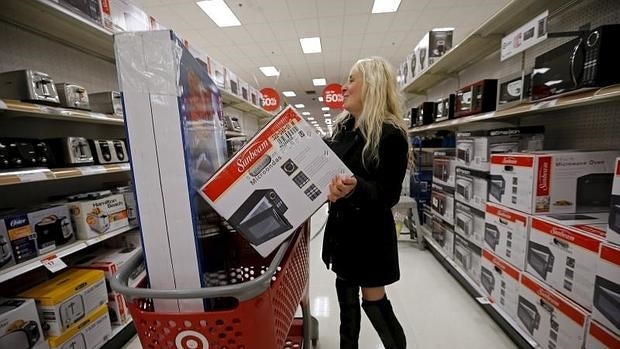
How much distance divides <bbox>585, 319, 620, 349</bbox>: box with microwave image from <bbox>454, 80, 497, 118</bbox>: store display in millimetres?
1419

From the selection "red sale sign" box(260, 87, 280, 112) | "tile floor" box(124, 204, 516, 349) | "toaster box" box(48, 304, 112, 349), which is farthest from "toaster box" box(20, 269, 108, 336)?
"red sale sign" box(260, 87, 280, 112)

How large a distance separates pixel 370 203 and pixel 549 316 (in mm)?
1106

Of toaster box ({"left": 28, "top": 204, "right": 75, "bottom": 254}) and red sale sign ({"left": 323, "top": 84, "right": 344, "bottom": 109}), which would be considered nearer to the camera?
toaster box ({"left": 28, "top": 204, "right": 75, "bottom": 254})

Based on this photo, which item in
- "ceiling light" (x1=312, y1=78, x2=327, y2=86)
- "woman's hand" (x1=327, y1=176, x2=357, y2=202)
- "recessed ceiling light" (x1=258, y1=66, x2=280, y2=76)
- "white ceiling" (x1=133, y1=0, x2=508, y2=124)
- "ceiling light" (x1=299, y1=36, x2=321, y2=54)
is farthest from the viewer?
"ceiling light" (x1=312, y1=78, x2=327, y2=86)

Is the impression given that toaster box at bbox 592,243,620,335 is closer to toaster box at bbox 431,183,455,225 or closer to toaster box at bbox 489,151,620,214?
toaster box at bbox 489,151,620,214

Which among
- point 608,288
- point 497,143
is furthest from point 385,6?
point 608,288

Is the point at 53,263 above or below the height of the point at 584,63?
below

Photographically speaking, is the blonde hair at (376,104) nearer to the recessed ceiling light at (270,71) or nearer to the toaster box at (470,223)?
the toaster box at (470,223)

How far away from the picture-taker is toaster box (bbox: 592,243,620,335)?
993mm

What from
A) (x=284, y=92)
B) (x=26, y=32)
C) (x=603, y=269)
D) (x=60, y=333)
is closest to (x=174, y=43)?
(x=603, y=269)

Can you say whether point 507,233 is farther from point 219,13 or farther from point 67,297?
point 219,13

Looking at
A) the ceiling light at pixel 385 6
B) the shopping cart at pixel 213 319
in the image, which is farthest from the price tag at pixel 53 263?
the ceiling light at pixel 385 6

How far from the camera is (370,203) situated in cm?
106

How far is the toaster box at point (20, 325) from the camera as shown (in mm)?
1141
